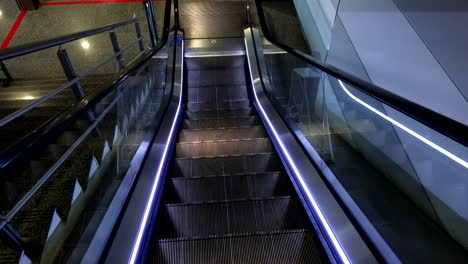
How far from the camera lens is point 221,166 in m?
2.78

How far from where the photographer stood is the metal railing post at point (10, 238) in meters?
0.96

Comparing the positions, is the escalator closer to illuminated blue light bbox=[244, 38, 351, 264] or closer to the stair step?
illuminated blue light bbox=[244, 38, 351, 264]

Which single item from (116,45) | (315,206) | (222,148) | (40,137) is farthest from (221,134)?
(40,137)

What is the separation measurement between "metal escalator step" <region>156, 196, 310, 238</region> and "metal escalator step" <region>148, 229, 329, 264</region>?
203 mm

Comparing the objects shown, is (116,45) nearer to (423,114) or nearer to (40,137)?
(40,137)

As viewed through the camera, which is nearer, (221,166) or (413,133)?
(413,133)

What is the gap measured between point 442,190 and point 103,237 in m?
1.89

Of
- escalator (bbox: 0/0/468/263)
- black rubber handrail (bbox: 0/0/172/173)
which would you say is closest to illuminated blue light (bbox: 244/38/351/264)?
escalator (bbox: 0/0/468/263)

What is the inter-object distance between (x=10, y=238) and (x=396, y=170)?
2.11 m

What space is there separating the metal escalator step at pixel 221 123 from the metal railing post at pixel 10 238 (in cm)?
294

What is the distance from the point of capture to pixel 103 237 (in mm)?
1492

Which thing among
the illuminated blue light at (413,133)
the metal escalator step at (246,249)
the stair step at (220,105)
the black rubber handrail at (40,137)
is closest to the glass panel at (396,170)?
the illuminated blue light at (413,133)

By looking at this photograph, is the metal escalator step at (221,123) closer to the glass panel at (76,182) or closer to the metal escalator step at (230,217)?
the glass panel at (76,182)

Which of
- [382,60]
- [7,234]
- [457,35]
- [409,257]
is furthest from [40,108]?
[457,35]
